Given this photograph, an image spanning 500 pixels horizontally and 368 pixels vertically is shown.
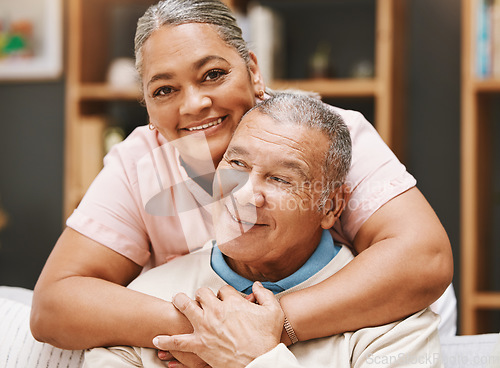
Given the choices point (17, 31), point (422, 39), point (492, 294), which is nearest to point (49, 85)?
point (17, 31)

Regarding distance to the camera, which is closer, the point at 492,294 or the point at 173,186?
the point at 173,186

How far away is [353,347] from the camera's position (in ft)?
4.22

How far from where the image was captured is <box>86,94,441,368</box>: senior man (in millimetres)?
1229

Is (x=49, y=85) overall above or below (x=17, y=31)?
below

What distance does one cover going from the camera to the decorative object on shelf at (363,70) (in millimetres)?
3064

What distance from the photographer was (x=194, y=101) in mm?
1435

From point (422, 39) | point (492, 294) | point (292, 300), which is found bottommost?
point (492, 294)

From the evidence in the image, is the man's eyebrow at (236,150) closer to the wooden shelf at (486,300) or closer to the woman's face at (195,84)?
the woman's face at (195,84)

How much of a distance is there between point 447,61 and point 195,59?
2.07 metres

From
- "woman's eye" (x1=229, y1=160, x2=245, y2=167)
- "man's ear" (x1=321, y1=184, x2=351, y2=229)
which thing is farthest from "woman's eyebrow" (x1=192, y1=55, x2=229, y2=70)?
"man's ear" (x1=321, y1=184, x2=351, y2=229)

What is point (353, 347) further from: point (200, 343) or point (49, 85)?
point (49, 85)

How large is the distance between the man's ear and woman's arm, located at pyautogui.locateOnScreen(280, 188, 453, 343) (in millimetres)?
109

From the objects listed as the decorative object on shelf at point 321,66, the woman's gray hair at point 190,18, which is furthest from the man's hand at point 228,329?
the decorative object on shelf at point 321,66

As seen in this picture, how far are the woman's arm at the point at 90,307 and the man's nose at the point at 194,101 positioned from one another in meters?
0.38
